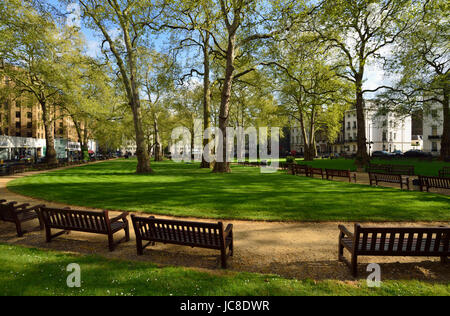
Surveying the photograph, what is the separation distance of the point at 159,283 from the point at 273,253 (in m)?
2.52

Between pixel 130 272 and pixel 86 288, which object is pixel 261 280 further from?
pixel 86 288

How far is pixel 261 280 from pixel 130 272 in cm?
219

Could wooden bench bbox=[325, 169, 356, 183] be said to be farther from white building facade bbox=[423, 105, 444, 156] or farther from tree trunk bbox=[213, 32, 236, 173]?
white building facade bbox=[423, 105, 444, 156]

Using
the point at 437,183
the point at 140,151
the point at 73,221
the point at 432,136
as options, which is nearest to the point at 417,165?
the point at 437,183

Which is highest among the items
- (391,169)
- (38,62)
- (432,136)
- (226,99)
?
(38,62)

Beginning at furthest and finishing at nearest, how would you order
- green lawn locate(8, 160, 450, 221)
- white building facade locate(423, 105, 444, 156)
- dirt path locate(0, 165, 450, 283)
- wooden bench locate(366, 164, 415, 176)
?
1. white building facade locate(423, 105, 444, 156)
2. wooden bench locate(366, 164, 415, 176)
3. green lawn locate(8, 160, 450, 221)
4. dirt path locate(0, 165, 450, 283)

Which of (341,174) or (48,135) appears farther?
(48,135)

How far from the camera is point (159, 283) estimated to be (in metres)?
3.45

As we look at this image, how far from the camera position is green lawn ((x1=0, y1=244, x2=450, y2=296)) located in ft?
10.5

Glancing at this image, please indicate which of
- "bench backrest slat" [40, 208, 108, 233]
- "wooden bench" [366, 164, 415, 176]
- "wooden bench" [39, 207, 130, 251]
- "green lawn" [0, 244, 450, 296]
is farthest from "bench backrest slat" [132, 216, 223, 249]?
"wooden bench" [366, 164, 415, 176]

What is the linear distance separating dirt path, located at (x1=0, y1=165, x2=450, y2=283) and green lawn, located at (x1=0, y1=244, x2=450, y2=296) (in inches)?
14.6

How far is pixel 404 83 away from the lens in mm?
25156

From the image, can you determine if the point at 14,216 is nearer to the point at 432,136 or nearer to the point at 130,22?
the point at 130,22
